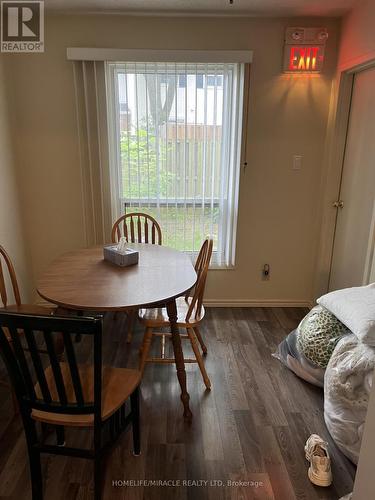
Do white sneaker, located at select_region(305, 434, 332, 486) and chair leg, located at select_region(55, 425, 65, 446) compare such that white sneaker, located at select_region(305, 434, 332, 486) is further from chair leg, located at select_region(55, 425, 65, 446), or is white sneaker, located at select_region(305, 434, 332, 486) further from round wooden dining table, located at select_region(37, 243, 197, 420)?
chair leg, located at select_region(55, 425, 65, 446)

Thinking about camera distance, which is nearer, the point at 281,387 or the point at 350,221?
the point at 281,387

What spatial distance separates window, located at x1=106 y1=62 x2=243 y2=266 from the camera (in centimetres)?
286

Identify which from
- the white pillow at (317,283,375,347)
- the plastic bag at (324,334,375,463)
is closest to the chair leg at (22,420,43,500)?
the plastic bag at (324,334,375,463)

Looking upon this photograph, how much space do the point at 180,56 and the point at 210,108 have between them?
44 centimetres

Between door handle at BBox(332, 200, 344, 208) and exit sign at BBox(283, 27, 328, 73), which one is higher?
exit sign at BBox(283, 27, 328, 73)

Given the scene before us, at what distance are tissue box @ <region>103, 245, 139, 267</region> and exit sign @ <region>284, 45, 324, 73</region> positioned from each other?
1.93 meters

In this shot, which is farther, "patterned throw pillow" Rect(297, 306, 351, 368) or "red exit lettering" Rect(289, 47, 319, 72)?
"red exit lettering" Rect(289, 47, 319, 72)

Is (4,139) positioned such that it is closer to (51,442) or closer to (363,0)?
(51,442)

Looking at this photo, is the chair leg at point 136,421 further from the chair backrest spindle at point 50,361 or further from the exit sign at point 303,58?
the exit sign at point 303,58

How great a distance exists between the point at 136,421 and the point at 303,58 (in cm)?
281

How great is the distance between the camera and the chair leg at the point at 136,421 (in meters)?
1.70

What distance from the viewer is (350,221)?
2812 millimetres

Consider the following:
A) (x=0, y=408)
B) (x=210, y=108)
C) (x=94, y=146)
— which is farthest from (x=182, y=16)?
(x=0, y=408)

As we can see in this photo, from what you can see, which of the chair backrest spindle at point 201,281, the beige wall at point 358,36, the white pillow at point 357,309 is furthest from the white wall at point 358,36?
the chair backrest spindle at point 201,281
